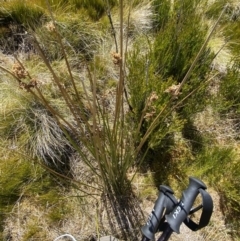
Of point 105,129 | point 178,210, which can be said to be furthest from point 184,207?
point 105,129

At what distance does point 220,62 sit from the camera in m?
2.48

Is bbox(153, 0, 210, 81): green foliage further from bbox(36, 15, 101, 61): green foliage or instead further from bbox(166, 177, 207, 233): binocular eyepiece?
bbox(166, 177, 207, 233): binocular eyepiece

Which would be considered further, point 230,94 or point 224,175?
point 230,94

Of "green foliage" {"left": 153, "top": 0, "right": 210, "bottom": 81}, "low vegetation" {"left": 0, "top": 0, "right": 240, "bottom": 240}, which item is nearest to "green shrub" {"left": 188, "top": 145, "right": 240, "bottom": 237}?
"low vegetation" {"left": 0, "top": 0, "right": 240, "bottom": 240}

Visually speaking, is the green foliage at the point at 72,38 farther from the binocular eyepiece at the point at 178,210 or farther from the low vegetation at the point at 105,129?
the binocular eyepiece at the point at 178,210

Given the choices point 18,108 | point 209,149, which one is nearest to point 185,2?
point 209,149

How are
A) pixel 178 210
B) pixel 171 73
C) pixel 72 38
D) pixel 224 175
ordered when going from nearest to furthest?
pixel 178 210
pixel 224 175
pixel 171 73
pixel 72 38

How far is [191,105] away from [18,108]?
1108mm

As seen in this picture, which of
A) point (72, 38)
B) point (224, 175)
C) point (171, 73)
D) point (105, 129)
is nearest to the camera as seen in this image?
point (105, 129)

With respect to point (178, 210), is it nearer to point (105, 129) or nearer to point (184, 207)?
point (184, 207)

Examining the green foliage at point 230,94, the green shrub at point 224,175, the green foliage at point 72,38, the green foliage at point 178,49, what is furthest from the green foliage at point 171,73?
the green foliage at point 72,38

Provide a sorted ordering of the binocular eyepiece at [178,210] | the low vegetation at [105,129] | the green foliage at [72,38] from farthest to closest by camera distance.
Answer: the green foliage at [72,38] < the low vegetation at [105,129] < the binocular eyepiece at [178,210]

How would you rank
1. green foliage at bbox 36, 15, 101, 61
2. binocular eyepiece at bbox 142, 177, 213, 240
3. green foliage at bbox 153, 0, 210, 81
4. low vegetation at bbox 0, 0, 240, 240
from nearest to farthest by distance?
binocular eyepiece at bbox 142, 177, 213, 240 < low vegetation at bbox 0, 0, 240, 240 < green foliage at bbox 153, 0, 210, 81 < green foliage at bbox 36, 15, 101, 61

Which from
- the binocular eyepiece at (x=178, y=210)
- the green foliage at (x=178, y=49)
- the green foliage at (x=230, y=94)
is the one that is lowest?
A: the binocular eyepiece at (x=178, y=210)
